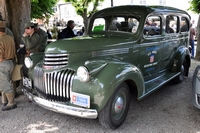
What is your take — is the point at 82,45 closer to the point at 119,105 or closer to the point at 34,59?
the point at 34,59

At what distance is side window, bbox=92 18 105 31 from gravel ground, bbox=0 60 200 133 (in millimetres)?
1815

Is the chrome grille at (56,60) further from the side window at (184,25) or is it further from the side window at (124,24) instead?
the side window at (184,25)

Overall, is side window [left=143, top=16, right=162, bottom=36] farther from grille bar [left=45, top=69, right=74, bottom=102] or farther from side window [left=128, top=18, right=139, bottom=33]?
grille bar [left=45, top=69, right=74, bottom=102]

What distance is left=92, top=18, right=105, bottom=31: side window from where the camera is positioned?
444 centimetres

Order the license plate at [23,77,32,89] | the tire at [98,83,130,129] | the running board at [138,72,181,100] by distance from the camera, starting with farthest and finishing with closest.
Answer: the running board at [138,72,181,100], the license plate at [23,77,32,89], the tire at [98,83,130,129]

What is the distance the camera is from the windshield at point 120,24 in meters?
4.01

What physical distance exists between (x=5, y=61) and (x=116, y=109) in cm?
232

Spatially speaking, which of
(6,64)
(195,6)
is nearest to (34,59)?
(6,64)

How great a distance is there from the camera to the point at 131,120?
346 cm

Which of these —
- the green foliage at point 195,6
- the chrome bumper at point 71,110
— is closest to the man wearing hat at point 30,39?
the chrome bumper at point 71,110

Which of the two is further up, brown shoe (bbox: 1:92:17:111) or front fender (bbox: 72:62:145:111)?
front fender (bbox: 72:62:145:111)

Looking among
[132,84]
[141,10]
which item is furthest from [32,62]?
[141,10]

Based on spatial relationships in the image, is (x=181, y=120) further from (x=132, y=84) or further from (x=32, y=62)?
(x=32, y=62)

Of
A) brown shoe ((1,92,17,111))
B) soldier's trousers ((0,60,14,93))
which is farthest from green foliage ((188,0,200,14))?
brown shoe ((1,92,17,111))
